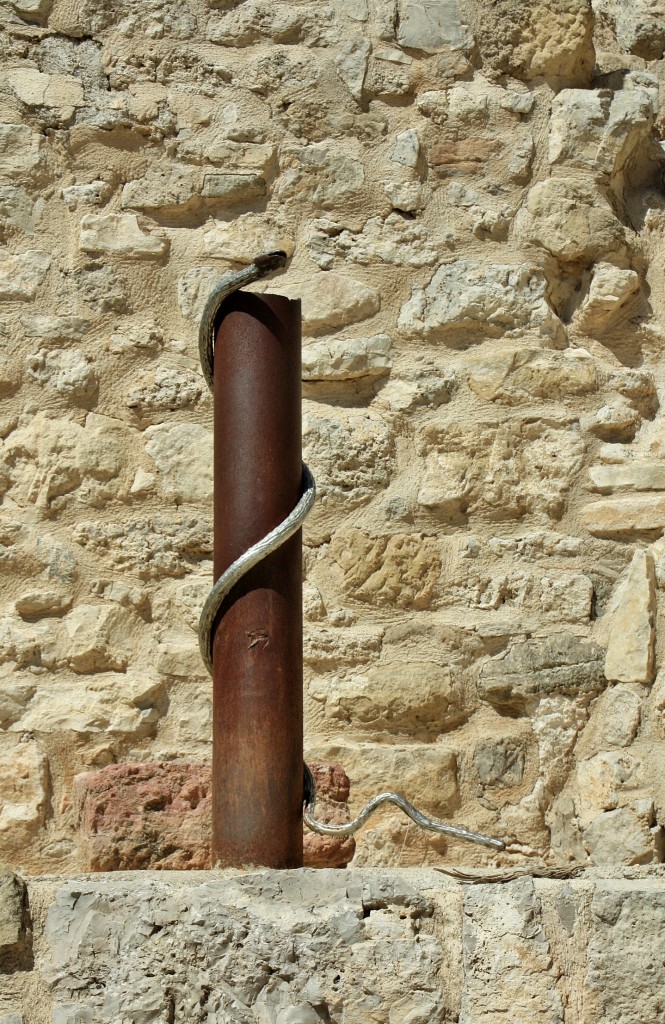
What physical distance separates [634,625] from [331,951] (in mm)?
1268

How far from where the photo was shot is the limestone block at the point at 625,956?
116cm

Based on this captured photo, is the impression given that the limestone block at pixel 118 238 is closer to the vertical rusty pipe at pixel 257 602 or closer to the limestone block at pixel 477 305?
the limestone block at pixel 477 305

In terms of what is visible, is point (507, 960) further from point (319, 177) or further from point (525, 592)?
point (319, 177)

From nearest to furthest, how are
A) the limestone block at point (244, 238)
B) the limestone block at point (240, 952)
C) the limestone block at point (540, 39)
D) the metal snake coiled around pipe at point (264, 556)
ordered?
1. the limestone block at point (240, 952)
2. the metal snake coiled around pipe at point (264, 556)
3. the limestone block at point (244, 238)
4. the limestone block at point (540, 39)

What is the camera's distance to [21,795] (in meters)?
2.10

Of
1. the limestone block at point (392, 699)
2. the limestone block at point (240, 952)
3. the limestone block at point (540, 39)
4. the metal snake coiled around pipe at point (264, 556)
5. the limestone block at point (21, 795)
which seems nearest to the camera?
the limestone block at point (240, 952)

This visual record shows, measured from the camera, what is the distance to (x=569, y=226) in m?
2.45

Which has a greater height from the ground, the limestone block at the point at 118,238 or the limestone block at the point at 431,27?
the limestone block at the point at 431,27

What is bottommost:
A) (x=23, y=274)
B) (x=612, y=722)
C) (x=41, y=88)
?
(x=612, y=722)

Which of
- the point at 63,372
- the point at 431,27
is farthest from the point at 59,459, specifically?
the point at 431,27

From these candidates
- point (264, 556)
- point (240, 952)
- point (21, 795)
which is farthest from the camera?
point (21, 795)

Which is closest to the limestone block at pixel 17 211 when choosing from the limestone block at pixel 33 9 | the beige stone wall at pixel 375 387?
the beige stone wall at pixel 375 387

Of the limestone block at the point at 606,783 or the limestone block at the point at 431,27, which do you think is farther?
the limestone block at the point at 431,27

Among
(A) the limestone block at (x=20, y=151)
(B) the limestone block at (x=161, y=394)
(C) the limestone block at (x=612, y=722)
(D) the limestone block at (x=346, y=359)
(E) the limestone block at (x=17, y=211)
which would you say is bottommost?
(C) the limestone block at (x=612, y=722)
